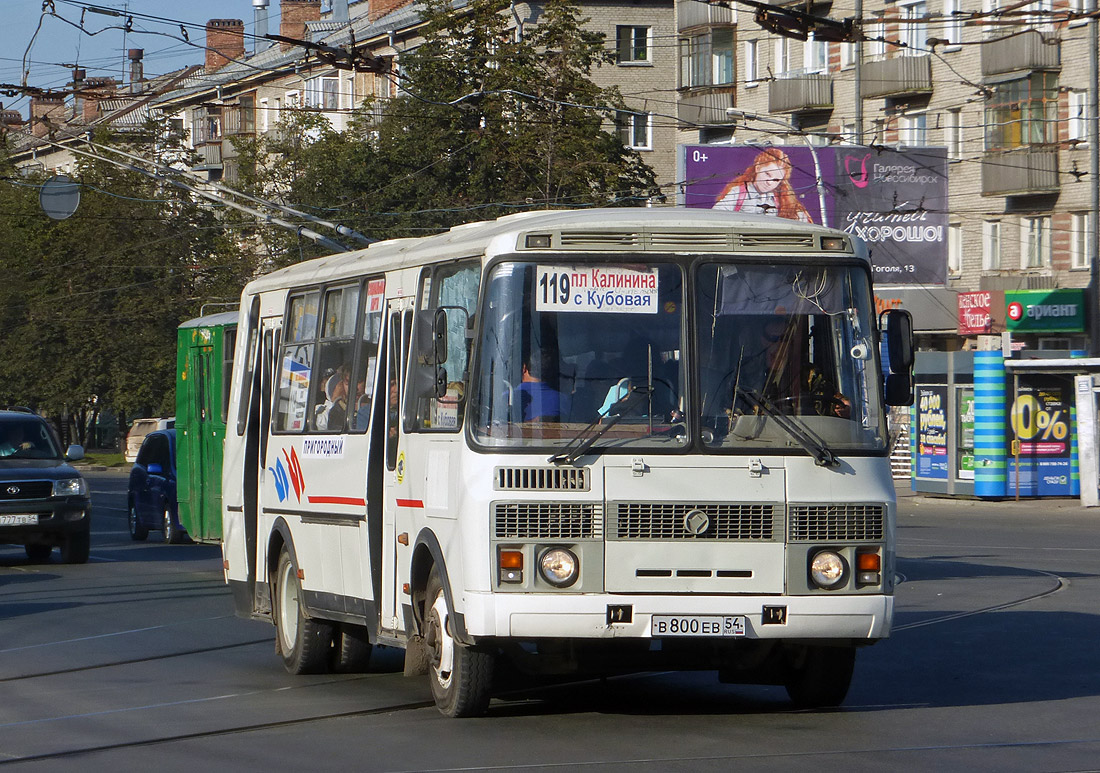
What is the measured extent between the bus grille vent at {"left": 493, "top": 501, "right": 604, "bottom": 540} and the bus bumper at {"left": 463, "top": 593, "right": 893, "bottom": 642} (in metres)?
0.29

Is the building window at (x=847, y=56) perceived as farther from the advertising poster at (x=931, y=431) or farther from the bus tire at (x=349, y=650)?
the bus tire at (x=349, y=650)

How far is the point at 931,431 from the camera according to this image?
38781 mm

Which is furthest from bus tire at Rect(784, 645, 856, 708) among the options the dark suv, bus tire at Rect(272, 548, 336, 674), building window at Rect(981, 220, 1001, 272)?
building window at Rect(981, 220, 1001, 272)

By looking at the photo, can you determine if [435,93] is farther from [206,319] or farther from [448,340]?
[448,340]

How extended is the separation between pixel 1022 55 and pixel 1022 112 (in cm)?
139

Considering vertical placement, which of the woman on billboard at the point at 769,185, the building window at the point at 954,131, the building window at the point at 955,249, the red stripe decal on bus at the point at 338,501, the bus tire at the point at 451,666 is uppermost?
the building window at the point at 954,131

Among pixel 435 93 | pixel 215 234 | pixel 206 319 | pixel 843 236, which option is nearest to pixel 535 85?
pixel 435 93

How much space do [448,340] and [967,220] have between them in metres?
42.2

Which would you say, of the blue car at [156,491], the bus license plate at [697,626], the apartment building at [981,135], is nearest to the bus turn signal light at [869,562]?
the bus license plate at [697,626]

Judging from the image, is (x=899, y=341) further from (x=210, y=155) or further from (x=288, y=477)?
(x=210, y=155)

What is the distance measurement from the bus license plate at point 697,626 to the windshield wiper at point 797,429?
34.4 inches

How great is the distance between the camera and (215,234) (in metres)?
70.7

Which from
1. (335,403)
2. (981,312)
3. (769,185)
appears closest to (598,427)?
(335,403)

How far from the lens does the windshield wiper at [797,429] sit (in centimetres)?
940
